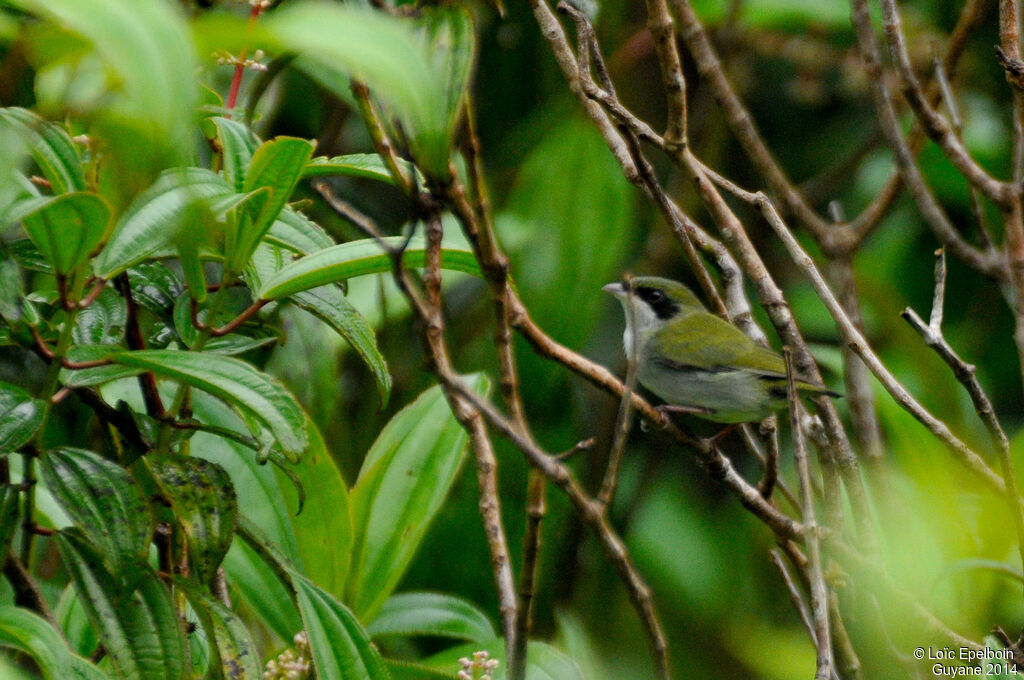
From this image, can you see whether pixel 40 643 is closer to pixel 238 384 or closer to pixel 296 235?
pixel 238 384

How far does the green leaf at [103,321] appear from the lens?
1.32 metres

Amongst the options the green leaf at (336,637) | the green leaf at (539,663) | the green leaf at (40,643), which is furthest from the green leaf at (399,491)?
the green leaf at (40,643)

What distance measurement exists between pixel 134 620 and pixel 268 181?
0.53 meters

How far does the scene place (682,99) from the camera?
5.46 ft

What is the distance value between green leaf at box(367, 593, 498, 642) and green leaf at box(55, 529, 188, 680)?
780mm

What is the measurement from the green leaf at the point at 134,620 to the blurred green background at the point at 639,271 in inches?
42.3

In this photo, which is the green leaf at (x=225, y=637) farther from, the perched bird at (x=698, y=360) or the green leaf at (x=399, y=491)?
the perched bird at (x=698, y=360)

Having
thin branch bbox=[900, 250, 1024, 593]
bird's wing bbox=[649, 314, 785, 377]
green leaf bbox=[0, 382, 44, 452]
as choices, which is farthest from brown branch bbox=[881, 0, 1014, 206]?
green leaf bbox=[0, 382, 44, 452]

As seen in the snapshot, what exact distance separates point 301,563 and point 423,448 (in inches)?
12.5

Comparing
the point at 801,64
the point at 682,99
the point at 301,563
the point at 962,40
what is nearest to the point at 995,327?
the point at 801,64

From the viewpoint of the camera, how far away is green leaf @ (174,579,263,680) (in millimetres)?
1249

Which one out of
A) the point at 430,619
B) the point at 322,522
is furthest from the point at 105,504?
the point at 430,619

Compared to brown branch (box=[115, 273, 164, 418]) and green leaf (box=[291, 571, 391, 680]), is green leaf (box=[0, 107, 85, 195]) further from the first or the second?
green leaf (box=[291, 571, 391, 680])

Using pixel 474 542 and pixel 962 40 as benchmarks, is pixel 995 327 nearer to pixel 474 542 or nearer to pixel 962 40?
pixel 962 40
